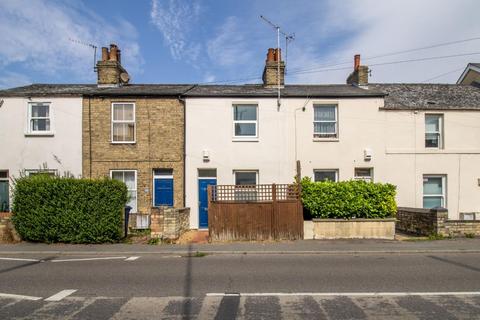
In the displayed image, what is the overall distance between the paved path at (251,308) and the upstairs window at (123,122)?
35.0ft

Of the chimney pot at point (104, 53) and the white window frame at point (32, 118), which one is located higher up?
the chimney pot at point (104, 53)

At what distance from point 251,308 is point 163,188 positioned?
1094 centimetres

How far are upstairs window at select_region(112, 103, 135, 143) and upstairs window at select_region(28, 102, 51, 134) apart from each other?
2.89m

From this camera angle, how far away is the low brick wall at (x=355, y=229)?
12.4 meters

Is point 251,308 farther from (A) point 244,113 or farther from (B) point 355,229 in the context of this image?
(A) point 244,113

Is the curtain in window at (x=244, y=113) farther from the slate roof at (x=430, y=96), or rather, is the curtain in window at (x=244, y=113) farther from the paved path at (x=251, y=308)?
the paved path at (x=251, y=308)

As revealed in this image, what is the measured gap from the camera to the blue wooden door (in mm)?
15609

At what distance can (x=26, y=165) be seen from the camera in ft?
51.0

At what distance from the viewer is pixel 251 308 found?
5340 mm

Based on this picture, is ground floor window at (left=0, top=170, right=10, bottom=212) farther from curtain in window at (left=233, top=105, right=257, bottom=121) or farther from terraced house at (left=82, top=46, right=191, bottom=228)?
curtain in window at (left=233, top=105, right=257, bottom=121)

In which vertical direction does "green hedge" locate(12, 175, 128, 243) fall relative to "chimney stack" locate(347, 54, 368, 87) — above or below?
below

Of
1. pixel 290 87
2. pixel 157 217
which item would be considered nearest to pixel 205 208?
pixel 157 217

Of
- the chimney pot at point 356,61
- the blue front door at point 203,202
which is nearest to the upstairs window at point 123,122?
the blue front door at point 203,202

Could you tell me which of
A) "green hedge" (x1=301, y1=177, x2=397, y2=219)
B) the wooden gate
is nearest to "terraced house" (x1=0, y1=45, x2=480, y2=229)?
"green hedge" (x1=301, y1=177, x2=397, y2=219)
